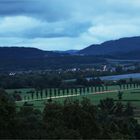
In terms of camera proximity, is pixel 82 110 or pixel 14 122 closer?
pixel 14 122

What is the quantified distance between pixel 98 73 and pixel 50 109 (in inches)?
6304

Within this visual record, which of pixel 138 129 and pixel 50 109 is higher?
pixel 50 109

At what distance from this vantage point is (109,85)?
14400cm

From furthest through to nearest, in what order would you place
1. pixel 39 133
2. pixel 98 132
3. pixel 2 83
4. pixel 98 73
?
pixel 98 73 < pixel 2 83 < pixel 98 132 < pixel 39 133

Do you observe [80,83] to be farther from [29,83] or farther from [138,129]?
[138,129]

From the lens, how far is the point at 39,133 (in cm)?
2064

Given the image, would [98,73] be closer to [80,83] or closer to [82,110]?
[80,83]

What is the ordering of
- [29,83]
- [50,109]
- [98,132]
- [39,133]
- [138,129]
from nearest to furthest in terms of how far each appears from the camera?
[39,133]
[98,132]
[50,109]
[138,129]
[29,83]

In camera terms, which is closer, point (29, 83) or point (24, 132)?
point (24, 132)

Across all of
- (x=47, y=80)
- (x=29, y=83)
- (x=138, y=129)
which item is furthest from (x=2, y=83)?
(x=138, y=129)

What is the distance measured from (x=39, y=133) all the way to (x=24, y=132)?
132cm

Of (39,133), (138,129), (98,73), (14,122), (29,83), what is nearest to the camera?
(39,133)

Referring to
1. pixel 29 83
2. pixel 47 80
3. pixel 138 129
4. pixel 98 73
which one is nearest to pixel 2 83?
pixel 29 83

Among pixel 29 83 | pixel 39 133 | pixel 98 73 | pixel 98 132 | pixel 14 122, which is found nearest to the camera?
pixel 39 133
